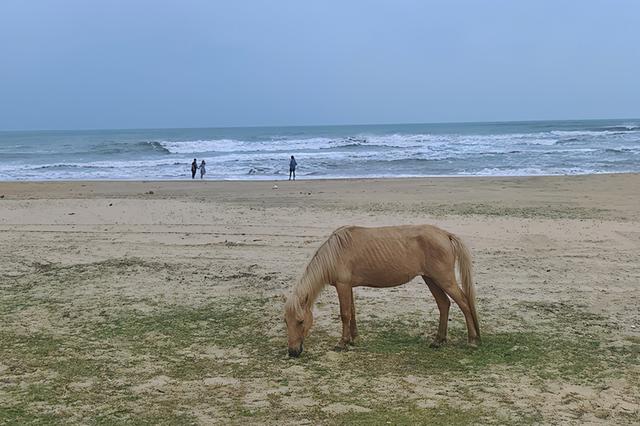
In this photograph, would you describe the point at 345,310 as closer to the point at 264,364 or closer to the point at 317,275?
the point at 317,275

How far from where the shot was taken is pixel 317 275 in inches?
236

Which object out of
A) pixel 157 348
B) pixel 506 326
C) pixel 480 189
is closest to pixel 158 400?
pixel 157 348

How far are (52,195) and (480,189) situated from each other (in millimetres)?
15554

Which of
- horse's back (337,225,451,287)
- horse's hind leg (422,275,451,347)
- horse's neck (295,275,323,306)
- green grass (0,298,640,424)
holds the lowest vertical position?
green grass (0,298,640,424)

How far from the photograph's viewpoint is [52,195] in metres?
22.2

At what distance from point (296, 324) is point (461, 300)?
1.64m

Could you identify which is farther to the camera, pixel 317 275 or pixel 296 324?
pixel 317 275

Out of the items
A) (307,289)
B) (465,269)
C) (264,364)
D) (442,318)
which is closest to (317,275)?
(307,289)

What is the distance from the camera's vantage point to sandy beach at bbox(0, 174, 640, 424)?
4723 mm

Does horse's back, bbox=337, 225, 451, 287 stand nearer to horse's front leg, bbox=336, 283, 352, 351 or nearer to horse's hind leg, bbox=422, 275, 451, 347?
horse's front leg, bbox=336, 283, 352, 351

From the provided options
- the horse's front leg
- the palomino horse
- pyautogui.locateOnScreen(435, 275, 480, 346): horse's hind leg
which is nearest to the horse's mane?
the palomino horse

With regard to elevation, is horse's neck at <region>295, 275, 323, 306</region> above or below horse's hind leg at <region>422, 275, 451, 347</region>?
above

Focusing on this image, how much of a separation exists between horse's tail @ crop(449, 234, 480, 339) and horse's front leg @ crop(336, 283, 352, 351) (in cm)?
114

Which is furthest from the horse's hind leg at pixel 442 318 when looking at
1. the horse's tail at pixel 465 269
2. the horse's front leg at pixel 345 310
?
the horse's front leg at pixel 345 310
